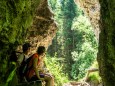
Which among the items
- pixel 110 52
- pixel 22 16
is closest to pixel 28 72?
pixel 22 16

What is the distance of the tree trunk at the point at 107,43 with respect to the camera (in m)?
8.31

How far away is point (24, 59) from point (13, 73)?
962 mm

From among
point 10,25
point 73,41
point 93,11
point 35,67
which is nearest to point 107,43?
point 35,67

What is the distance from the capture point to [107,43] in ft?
28.4

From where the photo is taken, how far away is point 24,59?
342 inches

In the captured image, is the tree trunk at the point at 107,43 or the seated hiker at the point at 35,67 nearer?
the seated hiker at the point at 35,67

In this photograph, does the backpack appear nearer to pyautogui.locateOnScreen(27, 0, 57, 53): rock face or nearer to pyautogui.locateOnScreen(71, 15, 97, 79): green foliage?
pyautogui.locateOnScreen(27, 0, 57, 53): rock face

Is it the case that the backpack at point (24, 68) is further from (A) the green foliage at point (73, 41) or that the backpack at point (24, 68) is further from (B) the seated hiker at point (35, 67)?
(A) the green foliage at point (73, 41)

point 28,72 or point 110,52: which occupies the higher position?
point 110,52

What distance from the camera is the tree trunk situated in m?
8.31

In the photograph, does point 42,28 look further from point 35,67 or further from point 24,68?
point 35,67

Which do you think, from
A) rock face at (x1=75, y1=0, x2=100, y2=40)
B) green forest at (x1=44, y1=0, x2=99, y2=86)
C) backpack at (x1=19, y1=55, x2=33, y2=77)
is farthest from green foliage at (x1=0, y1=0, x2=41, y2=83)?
green forest at (x1=44, y1=0, x2=99, y2=86)

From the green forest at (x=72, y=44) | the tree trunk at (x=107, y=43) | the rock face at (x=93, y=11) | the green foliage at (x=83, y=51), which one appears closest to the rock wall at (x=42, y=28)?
the rock face at (x=93, y=11)

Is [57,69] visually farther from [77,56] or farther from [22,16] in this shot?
[22,16]
